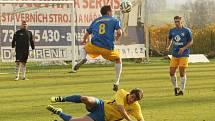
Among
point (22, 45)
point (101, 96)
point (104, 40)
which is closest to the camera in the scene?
point (101, 96)

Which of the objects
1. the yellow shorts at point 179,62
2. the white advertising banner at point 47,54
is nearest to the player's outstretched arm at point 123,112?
the yellow shorts at point 179,62

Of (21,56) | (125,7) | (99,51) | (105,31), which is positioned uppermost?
(125,7)

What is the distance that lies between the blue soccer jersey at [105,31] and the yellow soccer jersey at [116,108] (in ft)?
20.7

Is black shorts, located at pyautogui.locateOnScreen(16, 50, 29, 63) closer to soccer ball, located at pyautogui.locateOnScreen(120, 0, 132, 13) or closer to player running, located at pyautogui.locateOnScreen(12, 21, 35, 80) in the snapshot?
Answer: player running, located at pyautogui.locateOnScreen(12, 21, 35, 80)

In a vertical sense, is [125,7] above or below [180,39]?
above

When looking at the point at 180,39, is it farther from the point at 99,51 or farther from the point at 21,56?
the point at 21,56

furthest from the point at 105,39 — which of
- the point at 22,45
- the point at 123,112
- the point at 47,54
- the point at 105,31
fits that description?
the point at 47,54

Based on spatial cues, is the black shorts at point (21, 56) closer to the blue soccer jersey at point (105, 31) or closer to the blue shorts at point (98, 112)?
the blue soccer jersey at point (105, 31)

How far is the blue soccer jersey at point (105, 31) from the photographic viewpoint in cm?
1708

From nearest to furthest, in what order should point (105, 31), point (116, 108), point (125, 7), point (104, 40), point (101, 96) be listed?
point (116, 108)
point (101, 96)
point (104, 40)
point (105, 31)
point (125, 7)

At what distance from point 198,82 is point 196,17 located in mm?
104687

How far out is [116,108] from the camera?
35.1 ft

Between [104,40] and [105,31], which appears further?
[105,31]

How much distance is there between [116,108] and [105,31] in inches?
266
